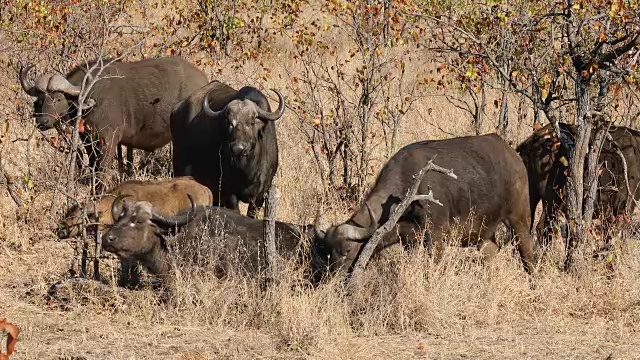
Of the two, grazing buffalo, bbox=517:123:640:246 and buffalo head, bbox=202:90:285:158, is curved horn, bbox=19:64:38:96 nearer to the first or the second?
buffalo head, bbox=202:90:285:158

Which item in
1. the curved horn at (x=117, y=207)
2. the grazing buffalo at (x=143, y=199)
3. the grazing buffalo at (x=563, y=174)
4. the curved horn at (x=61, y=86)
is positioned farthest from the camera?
the curved horn at (x=61, y=86)

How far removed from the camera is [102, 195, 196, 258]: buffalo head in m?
8.52

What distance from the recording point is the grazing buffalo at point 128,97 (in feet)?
39.8

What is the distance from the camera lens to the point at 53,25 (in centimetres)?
1324

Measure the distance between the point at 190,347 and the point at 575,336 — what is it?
2.64 metres

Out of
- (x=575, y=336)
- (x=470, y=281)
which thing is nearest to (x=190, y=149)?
(x=470, y=281)

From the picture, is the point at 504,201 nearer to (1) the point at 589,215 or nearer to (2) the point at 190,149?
(1) the point at 589,215

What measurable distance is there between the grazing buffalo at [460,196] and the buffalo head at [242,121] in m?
1.92

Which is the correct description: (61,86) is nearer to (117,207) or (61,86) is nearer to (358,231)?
(117,207)

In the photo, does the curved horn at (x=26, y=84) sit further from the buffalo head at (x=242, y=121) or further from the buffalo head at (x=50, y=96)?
the buffalo head at (x=242, y=121)

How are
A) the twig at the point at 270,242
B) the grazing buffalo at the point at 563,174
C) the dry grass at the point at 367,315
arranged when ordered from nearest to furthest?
the dry grass at the point at 367,315 → the twig at the point at 270,242 → the grazing buffalo at the point at 563,174

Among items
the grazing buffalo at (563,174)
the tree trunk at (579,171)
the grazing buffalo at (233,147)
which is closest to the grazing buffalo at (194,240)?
the grazing buffalo at (233,147)

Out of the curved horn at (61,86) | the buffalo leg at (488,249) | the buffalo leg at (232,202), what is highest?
the curved horn at (61,86)

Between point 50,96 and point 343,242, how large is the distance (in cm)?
501
